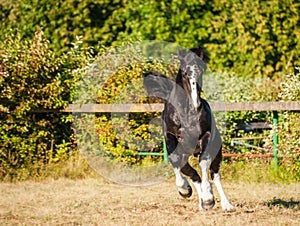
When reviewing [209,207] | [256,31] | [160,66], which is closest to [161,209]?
[209,207]

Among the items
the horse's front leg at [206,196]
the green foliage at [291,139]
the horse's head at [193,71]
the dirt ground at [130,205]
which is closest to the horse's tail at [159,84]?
the horse's head at [193,71]

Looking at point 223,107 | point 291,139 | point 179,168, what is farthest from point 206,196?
point 223,107

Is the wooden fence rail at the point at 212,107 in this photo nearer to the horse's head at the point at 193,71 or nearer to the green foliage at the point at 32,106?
Answer: the green foliage at the point at 32,106

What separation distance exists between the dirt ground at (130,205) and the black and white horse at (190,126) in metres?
0.38

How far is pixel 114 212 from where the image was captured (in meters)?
7.88

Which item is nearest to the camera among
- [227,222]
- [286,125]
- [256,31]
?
[227,222]

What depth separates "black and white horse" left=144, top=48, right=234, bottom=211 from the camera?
279 inches

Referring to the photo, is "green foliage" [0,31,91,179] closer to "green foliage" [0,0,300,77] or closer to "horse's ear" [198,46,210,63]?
"horse's ear" [198,46,210,63]

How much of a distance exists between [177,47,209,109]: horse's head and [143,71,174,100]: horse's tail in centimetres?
62

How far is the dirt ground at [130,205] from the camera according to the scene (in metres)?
7.16

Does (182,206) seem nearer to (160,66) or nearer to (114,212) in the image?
(114,212)

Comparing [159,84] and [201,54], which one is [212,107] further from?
[201,54]

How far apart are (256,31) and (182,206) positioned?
34.8ft

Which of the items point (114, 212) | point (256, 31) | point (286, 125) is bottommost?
point (114, 212)
